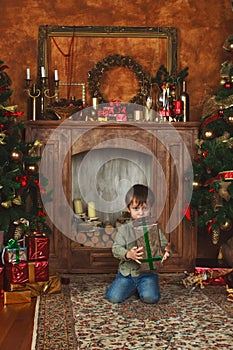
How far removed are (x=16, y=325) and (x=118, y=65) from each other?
2.86 m

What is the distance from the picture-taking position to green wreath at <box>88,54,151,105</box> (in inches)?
199

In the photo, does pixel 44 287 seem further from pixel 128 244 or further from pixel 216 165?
pixel 216 165

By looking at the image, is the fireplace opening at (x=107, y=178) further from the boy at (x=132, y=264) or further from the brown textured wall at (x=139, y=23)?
the boy at (x=132, y=264)

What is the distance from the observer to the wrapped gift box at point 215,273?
13.8ft

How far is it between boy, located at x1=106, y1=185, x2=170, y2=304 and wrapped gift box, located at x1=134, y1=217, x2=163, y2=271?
0.05 metres

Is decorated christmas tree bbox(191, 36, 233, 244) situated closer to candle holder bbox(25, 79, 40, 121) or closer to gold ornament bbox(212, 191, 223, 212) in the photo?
gold ornament bbox(212, 191, 223, 212)

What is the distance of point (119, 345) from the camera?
9.01 ft

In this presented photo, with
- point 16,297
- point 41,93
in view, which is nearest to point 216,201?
point 16,297

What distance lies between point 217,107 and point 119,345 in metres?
2.47

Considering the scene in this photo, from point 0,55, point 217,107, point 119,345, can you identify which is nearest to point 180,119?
point 217,107

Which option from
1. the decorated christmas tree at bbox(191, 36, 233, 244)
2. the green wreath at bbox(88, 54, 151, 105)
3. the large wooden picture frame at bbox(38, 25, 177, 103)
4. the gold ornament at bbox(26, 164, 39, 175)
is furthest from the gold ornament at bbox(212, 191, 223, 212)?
the gold ornament at bbox(26, 164, 39, 175)

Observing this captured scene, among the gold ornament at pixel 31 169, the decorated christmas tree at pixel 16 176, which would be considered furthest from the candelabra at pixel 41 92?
the gold ornament at pixel 31 169

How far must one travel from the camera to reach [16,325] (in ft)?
10.3

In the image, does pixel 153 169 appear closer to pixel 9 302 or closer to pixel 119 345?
pixel 9 302
